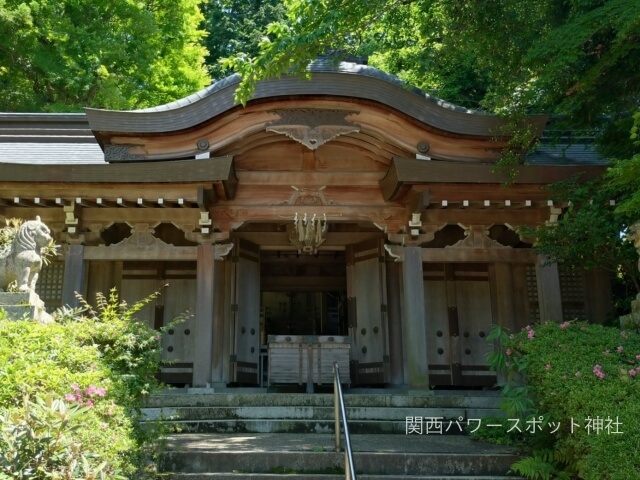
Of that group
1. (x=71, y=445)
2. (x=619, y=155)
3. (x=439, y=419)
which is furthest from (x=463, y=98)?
(x=71, y=445)

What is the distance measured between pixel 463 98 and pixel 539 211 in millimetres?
8195

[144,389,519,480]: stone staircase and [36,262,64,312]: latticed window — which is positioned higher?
[36,262,64,312]: latticed window

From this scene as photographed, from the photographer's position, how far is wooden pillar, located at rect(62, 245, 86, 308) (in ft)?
28.2

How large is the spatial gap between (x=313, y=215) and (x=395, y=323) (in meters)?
2.52

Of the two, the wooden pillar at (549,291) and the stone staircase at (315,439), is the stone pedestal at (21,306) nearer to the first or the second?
the stone staircase at (315,439)

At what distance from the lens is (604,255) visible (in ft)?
24.8

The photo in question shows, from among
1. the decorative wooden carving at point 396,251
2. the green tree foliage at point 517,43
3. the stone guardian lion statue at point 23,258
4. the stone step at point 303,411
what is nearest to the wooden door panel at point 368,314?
the decorative wooden carving at point 396,251

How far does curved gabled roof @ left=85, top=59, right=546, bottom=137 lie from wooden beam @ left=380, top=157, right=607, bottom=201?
1.99 feet

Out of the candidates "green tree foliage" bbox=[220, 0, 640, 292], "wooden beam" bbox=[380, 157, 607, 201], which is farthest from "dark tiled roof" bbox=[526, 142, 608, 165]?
"wooden beam" bbox=[380, 157, 607, 201]

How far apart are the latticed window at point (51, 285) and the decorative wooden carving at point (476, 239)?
625 cm

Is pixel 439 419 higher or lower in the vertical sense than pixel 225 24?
lower

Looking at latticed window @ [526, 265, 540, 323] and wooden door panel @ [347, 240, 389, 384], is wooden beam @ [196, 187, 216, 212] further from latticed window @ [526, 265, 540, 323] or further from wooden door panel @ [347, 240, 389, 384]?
latticed window @ [526, 265, 540, 323]

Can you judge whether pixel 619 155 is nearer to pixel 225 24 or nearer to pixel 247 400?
pixel 247 400

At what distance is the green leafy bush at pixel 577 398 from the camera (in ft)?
13.7
